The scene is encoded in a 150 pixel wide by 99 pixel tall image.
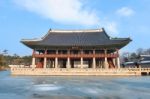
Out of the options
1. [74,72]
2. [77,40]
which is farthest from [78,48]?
[74,72]

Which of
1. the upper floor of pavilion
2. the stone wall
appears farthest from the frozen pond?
the upper floor of pavilion

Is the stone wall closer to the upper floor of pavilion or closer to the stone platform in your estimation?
the stone platform

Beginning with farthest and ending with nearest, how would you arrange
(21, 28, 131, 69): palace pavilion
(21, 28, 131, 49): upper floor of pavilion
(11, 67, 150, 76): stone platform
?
(21, 28, 131, 69): palace pavilion < (21, 28, 131, 49): upper floor of pavilion < (11, 67, 150, 76): stone platform

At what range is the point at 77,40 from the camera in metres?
70.1

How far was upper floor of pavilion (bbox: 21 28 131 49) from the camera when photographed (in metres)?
65.7

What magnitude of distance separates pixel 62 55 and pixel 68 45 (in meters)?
2.81

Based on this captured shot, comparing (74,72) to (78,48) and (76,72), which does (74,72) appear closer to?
(76,72)

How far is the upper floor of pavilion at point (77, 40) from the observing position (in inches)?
2588

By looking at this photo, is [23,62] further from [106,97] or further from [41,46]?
[106,97]

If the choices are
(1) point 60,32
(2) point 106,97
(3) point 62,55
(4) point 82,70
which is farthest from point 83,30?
(2) point 106,97

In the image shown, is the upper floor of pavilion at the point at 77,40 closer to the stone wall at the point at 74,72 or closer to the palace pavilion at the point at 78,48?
the palace pavilion at the point at 78,48

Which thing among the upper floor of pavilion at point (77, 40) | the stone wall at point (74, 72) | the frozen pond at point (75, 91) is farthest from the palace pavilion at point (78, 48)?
the frozen pond at point (75, 91)

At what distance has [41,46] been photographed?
66875 millimetres

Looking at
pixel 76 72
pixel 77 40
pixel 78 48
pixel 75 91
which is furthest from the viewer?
pixel 77 40
